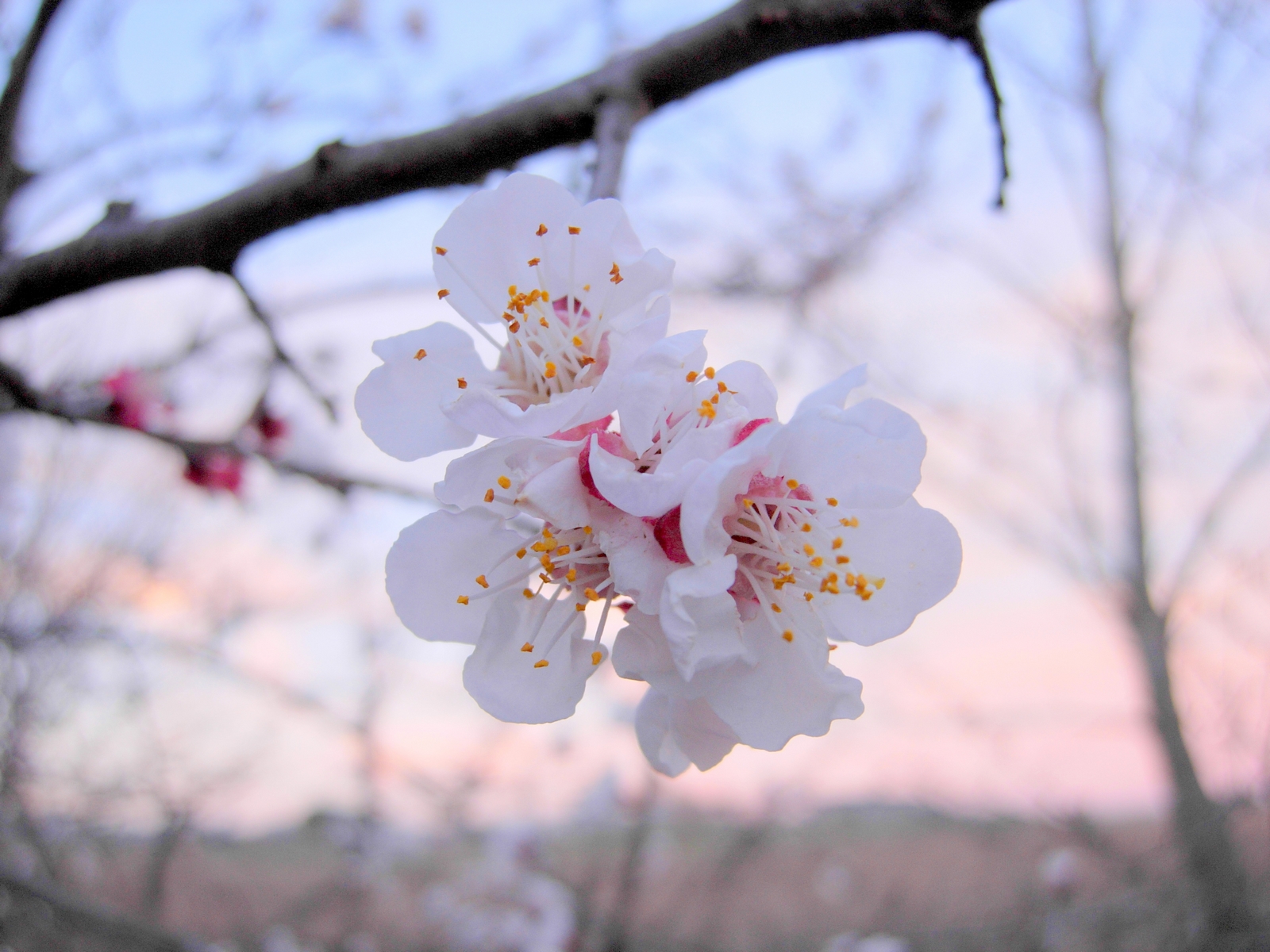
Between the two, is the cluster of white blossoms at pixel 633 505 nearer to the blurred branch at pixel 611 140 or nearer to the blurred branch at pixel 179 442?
the blurred branch at pixel 611 140

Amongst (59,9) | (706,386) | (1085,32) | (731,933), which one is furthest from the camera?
(731,933)

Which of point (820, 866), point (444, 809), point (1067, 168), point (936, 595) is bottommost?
point (820, 866)

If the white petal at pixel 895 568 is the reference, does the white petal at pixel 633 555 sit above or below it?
above

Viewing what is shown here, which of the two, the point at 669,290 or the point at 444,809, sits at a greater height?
the point at 669,290

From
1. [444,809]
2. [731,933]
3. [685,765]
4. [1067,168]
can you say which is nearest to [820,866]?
[731,933]

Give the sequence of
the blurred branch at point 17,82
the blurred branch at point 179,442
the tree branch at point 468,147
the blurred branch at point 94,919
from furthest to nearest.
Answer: the blurred branch at point 94,919 < the blurred branch at point 179,442 < the blurred branch at point 17,82 < the tree branch at point 468,147

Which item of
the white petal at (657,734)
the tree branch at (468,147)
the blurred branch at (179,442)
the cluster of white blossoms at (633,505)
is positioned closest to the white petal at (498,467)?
the cluster of white blossoms at (633,505)

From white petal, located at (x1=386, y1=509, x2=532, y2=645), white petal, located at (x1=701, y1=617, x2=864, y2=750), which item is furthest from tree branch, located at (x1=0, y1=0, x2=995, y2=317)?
white petal, located at (x1=701, y1=617, x2=864, y2=750)

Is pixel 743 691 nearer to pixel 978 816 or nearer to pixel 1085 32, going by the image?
pixel 978 816
